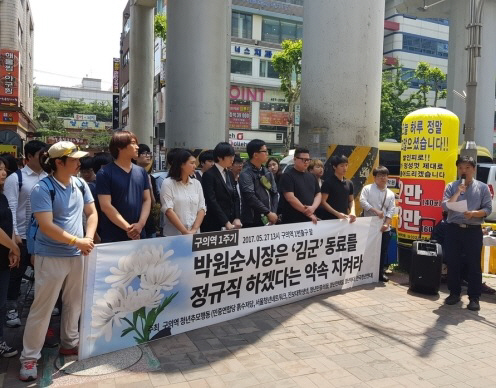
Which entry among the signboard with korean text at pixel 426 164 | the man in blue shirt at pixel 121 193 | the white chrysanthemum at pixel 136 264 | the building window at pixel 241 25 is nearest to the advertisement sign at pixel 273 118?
the building window at pixel 241 25

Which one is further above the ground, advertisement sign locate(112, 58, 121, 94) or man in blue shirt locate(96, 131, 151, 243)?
advertisement sign locate(112, 58, 121, 94)

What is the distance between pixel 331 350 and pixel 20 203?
352 centimetres

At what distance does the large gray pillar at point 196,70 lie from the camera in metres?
10.5

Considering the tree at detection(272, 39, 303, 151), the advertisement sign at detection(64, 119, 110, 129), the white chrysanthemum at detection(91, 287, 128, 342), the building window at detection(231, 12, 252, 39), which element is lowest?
the white chrysanthemum at detection(91, 287, 128, 342)

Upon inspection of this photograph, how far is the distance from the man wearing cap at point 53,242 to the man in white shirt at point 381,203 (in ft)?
14.6

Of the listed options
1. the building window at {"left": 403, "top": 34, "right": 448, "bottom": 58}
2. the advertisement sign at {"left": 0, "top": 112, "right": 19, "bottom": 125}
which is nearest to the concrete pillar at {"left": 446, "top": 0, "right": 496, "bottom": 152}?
the advertisement sign at {"left": 0, "top": 112, "right": 19, "bottom": 125}

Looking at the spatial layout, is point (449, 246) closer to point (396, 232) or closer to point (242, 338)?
point (396, 232)

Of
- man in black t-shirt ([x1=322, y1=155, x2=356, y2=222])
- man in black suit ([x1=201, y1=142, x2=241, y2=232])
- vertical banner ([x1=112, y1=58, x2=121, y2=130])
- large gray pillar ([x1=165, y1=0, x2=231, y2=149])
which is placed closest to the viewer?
man in black suit ([x1=201, y1=142, x2=241, y2=232])

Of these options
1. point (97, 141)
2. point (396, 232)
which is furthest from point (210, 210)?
point (97, 141)

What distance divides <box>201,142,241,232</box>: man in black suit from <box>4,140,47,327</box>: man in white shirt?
1.83 meters

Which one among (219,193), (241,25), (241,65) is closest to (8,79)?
(241,65)

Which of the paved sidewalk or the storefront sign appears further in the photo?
the storefront sign

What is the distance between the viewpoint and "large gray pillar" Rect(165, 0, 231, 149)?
34.5ft

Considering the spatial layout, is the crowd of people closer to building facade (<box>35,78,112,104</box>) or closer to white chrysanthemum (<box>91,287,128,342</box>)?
white chrysanthemum (<box>91,287,128,342</box>)
